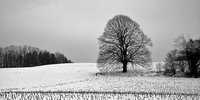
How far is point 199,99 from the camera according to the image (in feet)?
46.0

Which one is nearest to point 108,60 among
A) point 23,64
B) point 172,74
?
point 172,74

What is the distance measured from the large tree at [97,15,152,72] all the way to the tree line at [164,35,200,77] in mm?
4118

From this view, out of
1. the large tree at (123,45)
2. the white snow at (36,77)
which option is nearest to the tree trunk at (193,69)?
the large tree at (123,45)

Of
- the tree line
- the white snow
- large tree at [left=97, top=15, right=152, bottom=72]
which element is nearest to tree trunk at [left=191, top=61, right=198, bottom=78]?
the tree line

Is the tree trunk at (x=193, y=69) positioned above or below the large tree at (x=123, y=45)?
below

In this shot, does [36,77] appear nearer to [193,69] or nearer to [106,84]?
[106,84]

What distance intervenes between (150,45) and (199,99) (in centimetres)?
2163

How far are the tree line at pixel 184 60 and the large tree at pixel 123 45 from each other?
4.12 m

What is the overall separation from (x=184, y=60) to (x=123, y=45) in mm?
11531

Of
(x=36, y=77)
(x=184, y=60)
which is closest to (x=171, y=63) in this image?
(x=184, y=60)

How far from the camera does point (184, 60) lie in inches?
1304

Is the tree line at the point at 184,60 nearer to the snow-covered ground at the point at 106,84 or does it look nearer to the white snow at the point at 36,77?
the snow-covered ground at the point at 106,84

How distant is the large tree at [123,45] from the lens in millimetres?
34844

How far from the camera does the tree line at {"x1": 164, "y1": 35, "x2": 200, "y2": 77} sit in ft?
104
